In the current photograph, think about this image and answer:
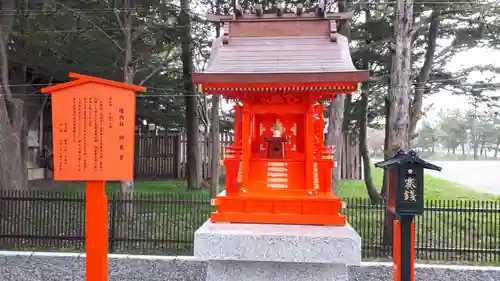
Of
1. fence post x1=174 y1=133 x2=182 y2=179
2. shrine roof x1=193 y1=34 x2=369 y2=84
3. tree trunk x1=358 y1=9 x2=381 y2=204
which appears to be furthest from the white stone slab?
fence post x1=174 y1=133 x2=182 y2=179

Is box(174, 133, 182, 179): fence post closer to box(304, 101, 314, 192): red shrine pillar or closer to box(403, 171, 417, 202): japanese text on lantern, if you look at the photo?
box(304, 101, 314, 192): red shrine pillar

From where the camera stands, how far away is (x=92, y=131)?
15.5 ft

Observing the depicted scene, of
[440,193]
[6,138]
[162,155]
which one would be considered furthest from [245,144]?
[162,155]

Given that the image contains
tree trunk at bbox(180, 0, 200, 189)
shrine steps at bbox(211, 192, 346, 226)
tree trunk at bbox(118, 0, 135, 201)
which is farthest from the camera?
tree trunk at bbox(180, 0, 200, 189)

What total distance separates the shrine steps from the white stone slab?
52 cm

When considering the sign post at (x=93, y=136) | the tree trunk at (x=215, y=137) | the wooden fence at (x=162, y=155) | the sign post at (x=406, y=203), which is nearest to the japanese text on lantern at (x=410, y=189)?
the sign post at (x=406, y=203)

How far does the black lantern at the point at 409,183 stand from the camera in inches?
192

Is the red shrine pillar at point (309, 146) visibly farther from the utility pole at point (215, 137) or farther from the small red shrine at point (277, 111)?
the utility pole at point (215, 137)

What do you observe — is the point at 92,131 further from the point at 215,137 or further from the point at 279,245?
the point at 215,137

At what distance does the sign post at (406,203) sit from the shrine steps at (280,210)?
1.90 metres

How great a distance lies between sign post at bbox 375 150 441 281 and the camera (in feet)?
15.8

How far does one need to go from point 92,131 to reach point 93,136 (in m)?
0.06

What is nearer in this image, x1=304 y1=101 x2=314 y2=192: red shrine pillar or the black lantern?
the black lantern

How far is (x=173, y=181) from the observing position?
21.2 meters
